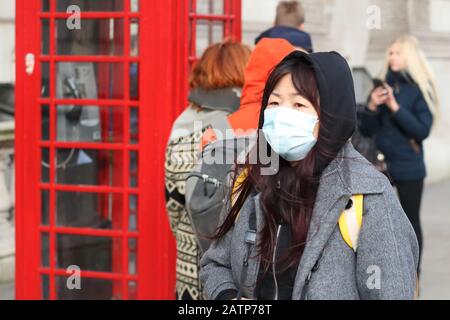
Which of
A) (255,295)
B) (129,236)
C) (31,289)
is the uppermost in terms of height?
(255,295)

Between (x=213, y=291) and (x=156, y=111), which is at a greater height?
(x=156, y=111)

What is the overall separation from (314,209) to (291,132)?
0.69 ft

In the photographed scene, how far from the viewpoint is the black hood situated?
255cm

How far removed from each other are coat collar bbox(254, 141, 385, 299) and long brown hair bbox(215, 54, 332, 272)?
32 millimetres

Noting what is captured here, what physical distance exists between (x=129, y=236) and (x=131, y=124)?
55 cm

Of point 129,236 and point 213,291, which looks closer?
point 213,291

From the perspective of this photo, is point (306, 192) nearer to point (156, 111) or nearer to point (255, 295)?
point (255, 295)

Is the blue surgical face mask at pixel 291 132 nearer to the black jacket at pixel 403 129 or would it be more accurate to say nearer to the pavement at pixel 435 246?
the black jacket at pixel 403 129

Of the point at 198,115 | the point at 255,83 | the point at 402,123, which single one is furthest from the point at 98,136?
the point at 402,123

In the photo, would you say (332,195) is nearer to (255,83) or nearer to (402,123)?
(255,83)

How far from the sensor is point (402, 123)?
5.71m
